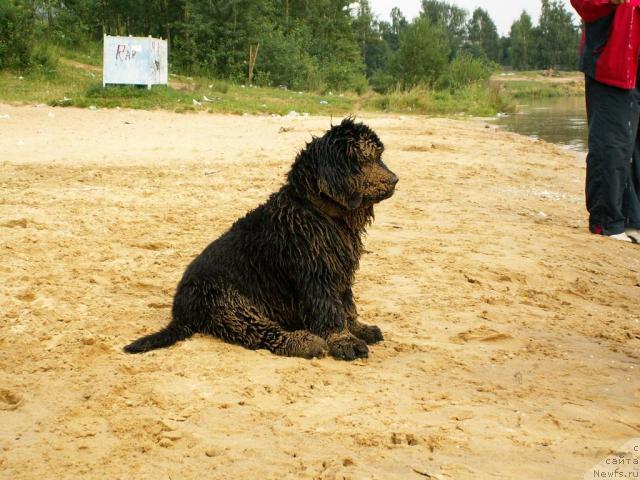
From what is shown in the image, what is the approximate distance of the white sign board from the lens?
21531 millimetres

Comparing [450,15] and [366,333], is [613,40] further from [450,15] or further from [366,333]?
[450,15]

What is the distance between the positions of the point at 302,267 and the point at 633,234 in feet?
16.6

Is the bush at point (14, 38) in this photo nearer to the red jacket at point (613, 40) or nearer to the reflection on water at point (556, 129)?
the reflection on water at point (556, 129)

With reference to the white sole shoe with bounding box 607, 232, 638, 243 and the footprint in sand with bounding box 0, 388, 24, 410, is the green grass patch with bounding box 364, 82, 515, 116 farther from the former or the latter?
the footprint in sand with bounding box 0, 388, 24, 410

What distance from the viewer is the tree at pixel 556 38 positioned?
354 feet

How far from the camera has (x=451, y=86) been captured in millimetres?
43906

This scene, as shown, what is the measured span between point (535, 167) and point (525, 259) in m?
6.73

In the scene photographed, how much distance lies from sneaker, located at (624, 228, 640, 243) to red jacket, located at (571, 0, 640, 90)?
1.56m

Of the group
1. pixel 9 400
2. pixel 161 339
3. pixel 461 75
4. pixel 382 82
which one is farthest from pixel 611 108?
pixel 382 82

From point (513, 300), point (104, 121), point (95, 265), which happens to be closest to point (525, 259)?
point (513, 300)

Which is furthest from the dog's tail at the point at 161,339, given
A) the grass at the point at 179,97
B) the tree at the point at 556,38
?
the tree at the point at 556,38

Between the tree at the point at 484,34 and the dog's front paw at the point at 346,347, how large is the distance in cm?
13185

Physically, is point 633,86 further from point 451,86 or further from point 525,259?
point 451,86

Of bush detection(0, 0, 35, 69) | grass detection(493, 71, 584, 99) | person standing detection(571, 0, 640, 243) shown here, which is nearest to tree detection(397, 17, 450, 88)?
grass detection(493, 71, 584, 99)
